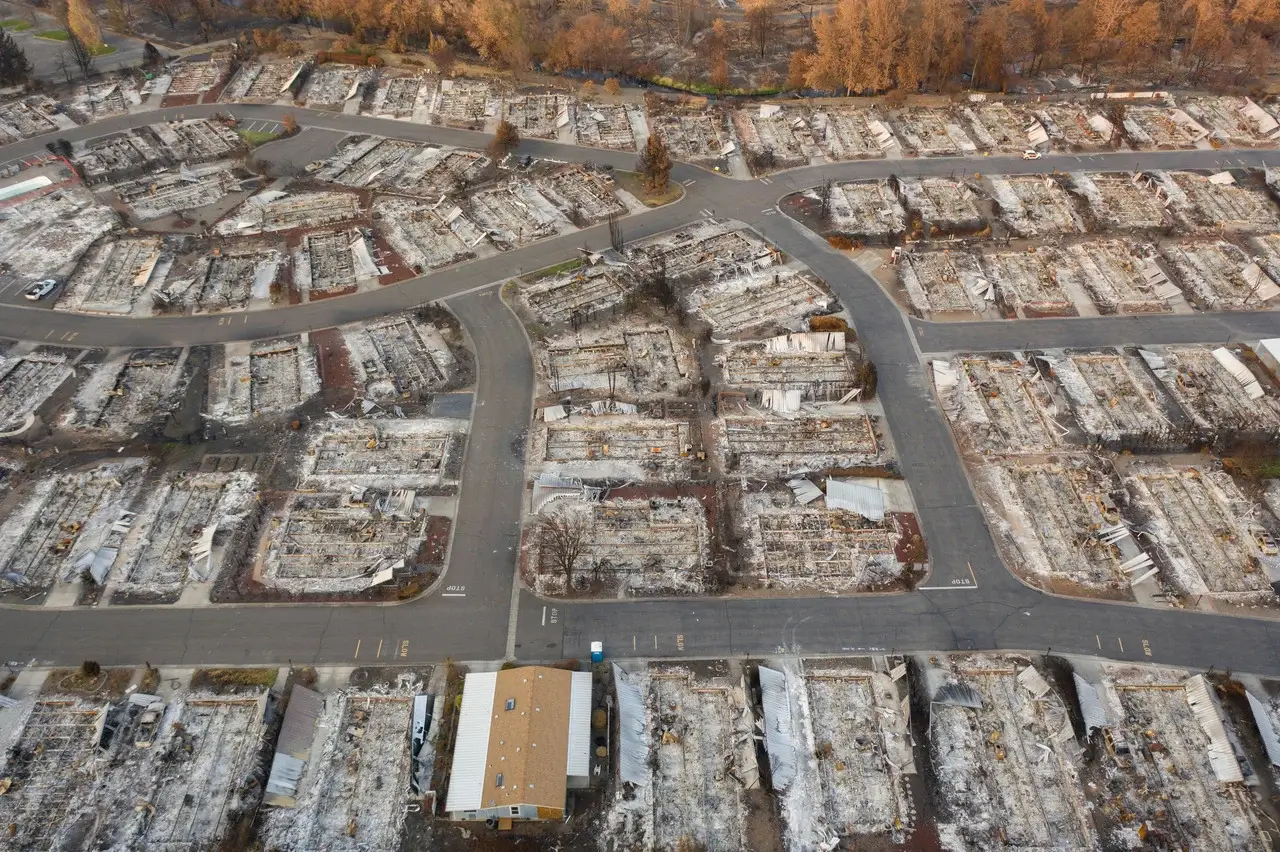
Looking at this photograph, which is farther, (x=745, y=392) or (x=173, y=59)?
(x=173, y=59)

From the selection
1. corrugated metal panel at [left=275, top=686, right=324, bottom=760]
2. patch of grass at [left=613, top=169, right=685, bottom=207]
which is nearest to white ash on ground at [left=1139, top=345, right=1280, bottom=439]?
patch of grass at [left=613, top=169, right=685, bottom=207]

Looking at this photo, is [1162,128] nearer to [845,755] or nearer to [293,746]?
[845,755]

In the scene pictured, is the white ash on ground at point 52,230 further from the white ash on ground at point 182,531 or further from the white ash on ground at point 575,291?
the white ash on ground at point 575,291

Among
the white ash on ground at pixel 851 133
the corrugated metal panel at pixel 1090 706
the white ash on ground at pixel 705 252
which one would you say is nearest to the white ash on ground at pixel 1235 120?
the white ash on ground at pixel 851 133

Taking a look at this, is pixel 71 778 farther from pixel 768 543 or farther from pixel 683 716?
pixel 768 543

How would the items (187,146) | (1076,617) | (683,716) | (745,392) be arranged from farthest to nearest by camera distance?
(187,146), (745,392), (1076,617), (683,716)

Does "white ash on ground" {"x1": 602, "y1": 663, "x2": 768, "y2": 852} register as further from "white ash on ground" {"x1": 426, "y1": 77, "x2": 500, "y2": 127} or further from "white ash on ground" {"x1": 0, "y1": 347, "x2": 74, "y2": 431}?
"white ash on ground" {"x1": 426, "y1": 77, "x2": 500, "y2": 127}

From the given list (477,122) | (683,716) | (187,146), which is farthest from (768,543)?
(187,146)

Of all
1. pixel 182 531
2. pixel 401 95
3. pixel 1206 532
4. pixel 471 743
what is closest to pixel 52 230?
pixel 401 95
